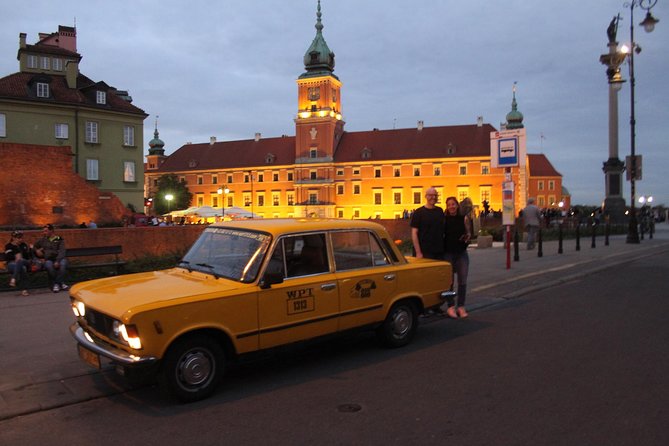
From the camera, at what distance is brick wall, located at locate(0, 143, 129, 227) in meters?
24.6

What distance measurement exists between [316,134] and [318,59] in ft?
46.8

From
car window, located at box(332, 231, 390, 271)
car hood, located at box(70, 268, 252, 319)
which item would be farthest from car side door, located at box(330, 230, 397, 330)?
car hood, located at box(70, 268, 252, 319)

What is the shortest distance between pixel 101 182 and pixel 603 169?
4289cm

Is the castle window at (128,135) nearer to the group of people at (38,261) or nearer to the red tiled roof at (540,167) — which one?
the group of people at (38,261)

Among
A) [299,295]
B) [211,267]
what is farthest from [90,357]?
[299,295]

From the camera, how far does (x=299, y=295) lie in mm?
5707

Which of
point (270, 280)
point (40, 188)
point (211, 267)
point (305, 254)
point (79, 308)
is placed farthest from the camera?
point (40, 188)

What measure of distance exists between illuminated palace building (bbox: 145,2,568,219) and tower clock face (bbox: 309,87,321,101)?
0.61 ft

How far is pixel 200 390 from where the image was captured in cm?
504

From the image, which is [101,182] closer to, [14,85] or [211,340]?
[14,85]

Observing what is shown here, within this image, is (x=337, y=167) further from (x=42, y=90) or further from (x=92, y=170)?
(x=42, y=90)

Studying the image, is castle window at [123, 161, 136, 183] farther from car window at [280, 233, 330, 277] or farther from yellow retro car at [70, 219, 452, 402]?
car window at [280, 233, 330, 277]

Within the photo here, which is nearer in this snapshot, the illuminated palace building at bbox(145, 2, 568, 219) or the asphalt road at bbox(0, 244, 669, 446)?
the asphalt road at bbox(0, 244, 669, 446)

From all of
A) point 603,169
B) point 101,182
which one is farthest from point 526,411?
point 101,182
